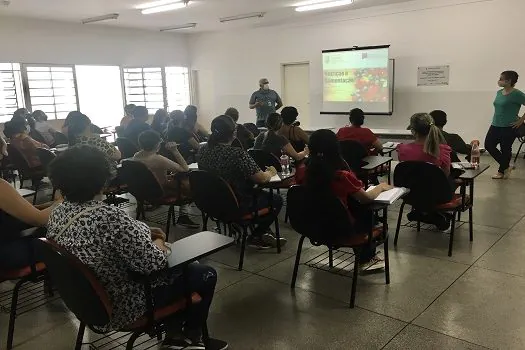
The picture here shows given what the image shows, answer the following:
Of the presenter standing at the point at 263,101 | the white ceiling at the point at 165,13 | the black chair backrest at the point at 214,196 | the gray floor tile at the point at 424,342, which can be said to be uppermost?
the white ceiling at the point at 165,13

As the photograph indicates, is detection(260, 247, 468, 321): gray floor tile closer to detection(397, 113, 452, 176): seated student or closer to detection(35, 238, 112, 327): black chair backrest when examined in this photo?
detection(397, 113, 452, 176): seated student

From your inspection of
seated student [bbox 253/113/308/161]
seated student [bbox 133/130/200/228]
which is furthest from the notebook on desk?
seated student [bbox 133/130/200/228]

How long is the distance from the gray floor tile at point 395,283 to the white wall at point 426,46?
17.6ft

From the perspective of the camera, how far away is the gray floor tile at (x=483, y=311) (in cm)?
223

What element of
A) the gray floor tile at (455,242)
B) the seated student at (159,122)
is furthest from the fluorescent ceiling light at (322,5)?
the gray floor tile at (455,242)

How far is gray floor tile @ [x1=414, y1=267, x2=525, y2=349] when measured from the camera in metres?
2.23

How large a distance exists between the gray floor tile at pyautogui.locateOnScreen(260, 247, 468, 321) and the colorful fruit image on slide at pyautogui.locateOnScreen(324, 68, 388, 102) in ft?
18.1

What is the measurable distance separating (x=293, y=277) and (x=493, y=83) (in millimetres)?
6244

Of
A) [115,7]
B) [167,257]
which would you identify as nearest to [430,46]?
[115,7]

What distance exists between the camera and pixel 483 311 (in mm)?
2479

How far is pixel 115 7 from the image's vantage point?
7.48 meters

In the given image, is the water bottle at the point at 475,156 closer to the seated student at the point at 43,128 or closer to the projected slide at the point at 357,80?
the projected slide at the point at 357,80

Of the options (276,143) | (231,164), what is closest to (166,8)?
(276,143)

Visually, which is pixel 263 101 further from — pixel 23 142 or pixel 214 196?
pixel 214 196
